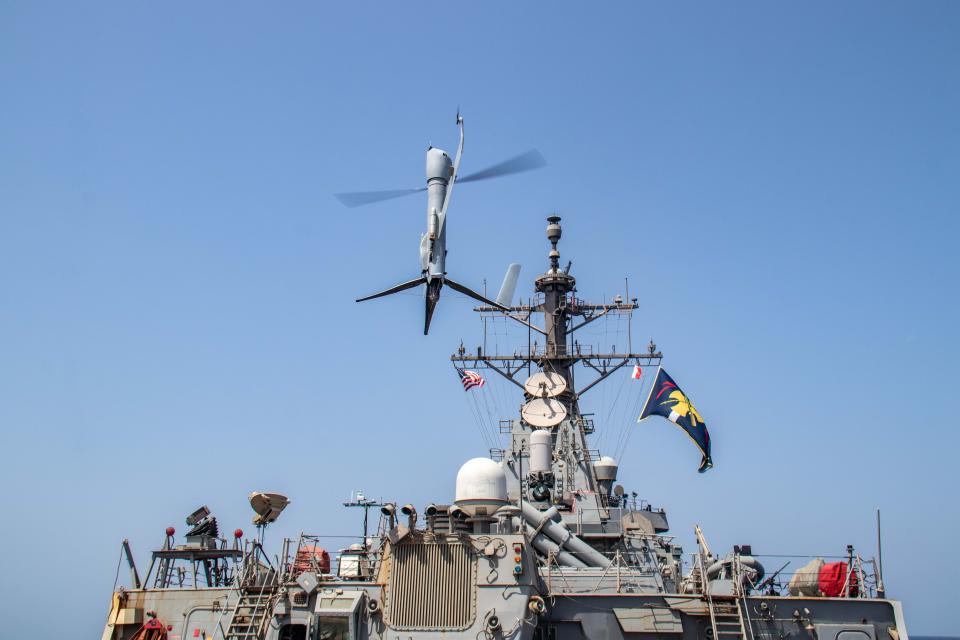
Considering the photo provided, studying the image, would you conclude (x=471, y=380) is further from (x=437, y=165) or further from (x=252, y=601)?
(x=252, y=601)

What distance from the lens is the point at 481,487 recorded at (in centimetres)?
1606

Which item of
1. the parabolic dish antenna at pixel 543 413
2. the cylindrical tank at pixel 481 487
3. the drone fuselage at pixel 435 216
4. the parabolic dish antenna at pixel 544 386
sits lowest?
the cylindrical tank at pixel 481 487

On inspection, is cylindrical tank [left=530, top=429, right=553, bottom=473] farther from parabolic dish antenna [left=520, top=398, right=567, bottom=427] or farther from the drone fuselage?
the drone fuselage

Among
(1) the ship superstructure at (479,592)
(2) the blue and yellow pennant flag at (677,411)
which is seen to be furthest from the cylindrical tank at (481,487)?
(2) the blue and yellow pennant flag at (677,411)

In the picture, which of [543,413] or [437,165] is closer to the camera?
[437,165]

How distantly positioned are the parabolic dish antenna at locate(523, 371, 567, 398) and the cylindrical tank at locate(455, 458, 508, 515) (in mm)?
7912

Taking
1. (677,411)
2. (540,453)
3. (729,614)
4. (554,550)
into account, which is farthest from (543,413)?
(729,614)

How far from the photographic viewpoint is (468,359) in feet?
94.1

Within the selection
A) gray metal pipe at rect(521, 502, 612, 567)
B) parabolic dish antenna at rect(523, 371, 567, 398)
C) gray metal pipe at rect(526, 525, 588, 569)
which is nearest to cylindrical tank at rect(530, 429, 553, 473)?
parabolic dish antenna at rect(523, 371, 567, 398)

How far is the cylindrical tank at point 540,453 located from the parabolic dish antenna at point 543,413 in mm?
1668

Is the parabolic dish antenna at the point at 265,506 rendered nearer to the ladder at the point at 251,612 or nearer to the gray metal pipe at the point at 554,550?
the ladder at the point at 251,612

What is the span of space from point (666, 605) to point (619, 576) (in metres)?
1.04

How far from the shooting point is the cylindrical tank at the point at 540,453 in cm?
2080

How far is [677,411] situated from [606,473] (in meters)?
2.56
